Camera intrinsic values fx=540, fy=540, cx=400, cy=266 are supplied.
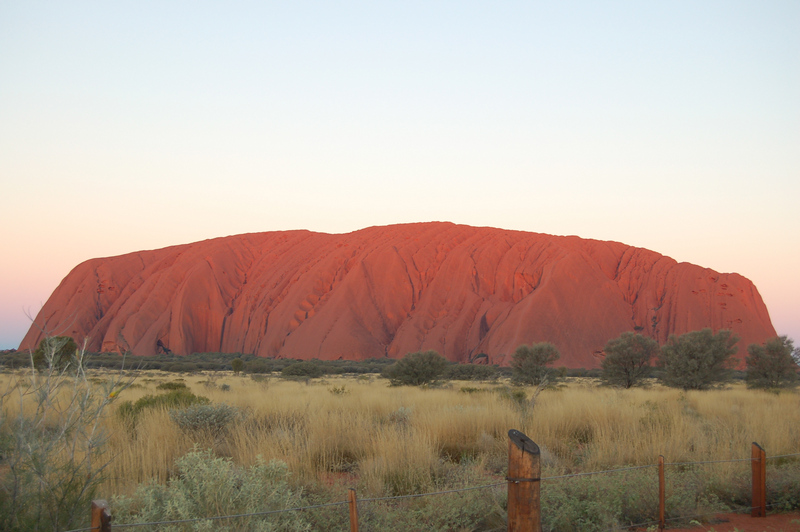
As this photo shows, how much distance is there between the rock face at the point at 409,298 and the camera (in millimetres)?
58094

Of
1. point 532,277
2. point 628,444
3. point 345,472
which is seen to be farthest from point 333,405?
point 532,277

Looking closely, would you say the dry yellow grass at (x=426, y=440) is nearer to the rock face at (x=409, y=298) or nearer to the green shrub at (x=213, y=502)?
the green shrub at (x=213, y=502)

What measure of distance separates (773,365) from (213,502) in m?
26.6

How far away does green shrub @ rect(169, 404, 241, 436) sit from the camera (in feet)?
26.8

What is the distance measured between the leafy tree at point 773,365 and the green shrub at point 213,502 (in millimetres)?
25797

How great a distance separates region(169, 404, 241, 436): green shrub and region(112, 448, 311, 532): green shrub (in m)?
3.34

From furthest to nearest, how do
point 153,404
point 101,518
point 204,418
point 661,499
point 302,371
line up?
1. point 302,371
2. point 153,404
3. point 204,418
4. point 661,499
5. point 101,518

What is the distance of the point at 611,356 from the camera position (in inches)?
1080

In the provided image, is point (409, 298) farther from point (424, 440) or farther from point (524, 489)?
point (524, 489)

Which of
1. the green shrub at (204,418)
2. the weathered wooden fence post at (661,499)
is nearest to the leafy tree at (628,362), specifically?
the green shrub at (204,418)

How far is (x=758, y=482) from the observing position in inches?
233

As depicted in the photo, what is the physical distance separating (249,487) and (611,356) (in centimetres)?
2602

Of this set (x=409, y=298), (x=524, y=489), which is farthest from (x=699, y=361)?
(x=409, y=298)

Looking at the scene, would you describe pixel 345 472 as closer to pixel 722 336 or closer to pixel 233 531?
pixel 233 531
